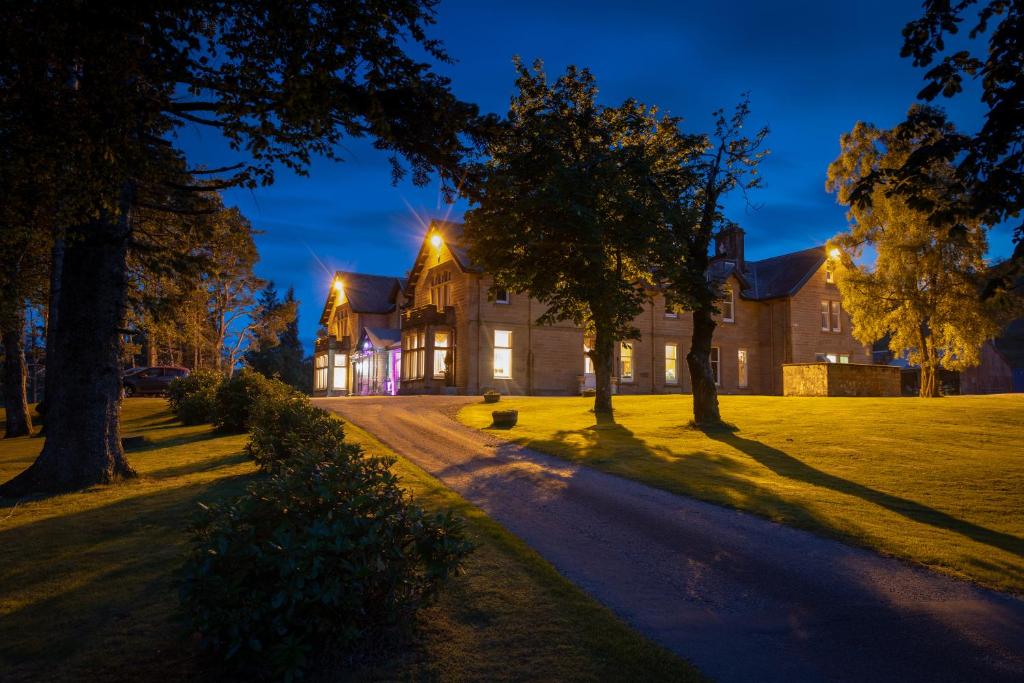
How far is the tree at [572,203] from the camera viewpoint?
32.7ft

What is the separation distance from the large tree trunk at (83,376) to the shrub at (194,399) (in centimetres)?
1054

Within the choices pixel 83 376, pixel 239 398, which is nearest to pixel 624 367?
pixel 239 398

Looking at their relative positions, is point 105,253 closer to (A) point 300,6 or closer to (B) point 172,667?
(A) point 300,6

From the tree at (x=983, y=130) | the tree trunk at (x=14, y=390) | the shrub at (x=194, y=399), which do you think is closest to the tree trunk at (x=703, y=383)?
the tree at (x=983, y=130)

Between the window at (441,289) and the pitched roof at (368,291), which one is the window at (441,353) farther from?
the pitched roof at (368,291)

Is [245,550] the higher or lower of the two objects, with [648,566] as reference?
higher

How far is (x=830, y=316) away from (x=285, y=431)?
43277 millimetres

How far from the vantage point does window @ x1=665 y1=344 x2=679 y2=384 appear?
41906mm

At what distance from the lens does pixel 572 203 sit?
12.1 m

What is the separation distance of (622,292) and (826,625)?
478 inches

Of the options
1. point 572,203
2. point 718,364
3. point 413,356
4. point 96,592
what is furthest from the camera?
point 718,364

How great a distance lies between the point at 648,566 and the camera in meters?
7.43

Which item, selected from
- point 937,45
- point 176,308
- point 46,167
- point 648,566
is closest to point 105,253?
point 46,167

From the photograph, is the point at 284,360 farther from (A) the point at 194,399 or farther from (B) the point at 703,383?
Result: (B) the point at 703,383
